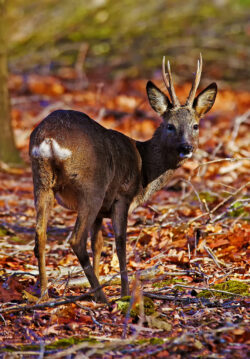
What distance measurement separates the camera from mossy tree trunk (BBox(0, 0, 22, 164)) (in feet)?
33.0

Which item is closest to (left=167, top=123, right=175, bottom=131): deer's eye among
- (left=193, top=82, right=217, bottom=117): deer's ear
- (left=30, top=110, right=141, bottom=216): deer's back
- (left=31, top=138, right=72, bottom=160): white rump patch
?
(left=193, top=82, right=217, bottom=117): deer's ear

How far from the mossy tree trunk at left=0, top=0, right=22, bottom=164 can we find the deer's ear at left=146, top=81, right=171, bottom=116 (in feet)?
13.5

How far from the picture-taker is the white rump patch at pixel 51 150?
202 inches

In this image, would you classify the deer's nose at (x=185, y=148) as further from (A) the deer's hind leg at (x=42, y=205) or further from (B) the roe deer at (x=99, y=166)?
(A) the deer's hind leg at (x=42, y=205)

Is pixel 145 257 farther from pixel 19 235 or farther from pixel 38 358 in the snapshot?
pixel 38 358

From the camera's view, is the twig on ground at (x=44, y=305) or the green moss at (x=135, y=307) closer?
the twig on ground at (x=44, y=305)

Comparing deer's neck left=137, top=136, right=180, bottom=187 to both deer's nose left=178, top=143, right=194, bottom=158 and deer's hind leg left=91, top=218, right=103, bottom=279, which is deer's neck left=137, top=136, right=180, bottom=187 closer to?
deer's nose left=178, top=143, right=194, bottom=158

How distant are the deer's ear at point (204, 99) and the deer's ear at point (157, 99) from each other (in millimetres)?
321

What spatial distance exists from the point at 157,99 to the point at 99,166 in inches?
61.4

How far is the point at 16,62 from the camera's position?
1694cm

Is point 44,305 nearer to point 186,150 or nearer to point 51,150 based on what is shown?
point 51,150

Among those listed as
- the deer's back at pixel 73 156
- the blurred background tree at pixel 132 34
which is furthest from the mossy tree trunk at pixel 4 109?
the blurred background tree at pixel 132 34

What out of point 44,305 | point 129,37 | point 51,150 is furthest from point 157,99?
point 129,37

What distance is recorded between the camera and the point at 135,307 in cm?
473
